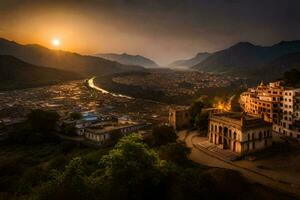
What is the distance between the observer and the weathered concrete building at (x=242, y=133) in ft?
146

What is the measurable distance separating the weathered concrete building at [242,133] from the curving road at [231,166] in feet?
11.1

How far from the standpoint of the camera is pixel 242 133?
145 feet

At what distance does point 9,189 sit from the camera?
132ft

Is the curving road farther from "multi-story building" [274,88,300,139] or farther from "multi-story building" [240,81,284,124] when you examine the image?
"multi-story building" [274,88,300,139]

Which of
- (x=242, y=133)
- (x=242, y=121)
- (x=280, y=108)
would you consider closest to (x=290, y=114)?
(x=280, y=108)

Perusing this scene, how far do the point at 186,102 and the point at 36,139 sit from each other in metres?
71.7

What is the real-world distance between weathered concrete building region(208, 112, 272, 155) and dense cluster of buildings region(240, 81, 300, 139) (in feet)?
22.4

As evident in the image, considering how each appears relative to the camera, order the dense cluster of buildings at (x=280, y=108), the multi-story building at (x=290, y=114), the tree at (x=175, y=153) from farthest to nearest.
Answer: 1. the dense cluster of buildings at (x=280, y=108)
2. the multi-story building at (x=290, y=114)
3. the tree at (x=175, y=153)

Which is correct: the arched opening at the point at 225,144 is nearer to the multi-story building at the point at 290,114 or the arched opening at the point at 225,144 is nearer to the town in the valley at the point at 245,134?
the town in the valley at the point at 245,134

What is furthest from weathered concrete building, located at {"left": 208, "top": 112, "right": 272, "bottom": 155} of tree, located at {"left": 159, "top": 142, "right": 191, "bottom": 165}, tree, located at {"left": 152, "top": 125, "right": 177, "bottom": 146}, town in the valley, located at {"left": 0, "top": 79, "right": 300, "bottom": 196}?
tree, located at {"left": 159, "top": 142, "right": 191, "bottom": 165}

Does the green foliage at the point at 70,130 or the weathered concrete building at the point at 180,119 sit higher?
the weathered concrete building at the point at 180,119

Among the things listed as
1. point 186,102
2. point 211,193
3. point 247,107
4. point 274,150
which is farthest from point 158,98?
point 211,193

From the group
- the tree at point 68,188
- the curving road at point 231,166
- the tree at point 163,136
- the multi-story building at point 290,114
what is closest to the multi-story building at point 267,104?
the multi-story building at point 290,114

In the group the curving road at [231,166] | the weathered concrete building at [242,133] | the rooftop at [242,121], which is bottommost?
the curving road at [231,166]
